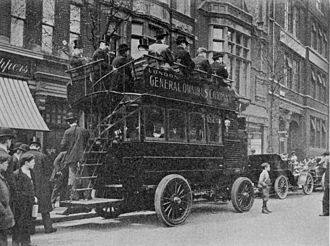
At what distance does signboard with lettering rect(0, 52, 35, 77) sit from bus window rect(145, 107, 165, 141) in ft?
4.04

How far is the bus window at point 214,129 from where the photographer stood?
4918mm

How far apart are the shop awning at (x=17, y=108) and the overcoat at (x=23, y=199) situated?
38 cm

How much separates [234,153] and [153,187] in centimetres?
144

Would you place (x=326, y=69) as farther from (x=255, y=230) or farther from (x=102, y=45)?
(x=102, y=45)

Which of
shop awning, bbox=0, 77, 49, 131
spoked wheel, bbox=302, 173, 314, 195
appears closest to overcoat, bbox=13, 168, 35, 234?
shop awning, bbox=0, 77, 49, 131

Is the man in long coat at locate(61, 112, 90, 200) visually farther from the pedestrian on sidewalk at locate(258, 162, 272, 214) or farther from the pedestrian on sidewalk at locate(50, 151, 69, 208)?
the pedestrian on sidewalk at locate(258, 162, 272, 214)

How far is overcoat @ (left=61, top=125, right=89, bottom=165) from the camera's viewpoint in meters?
3.90

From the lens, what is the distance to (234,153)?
17.3 feet

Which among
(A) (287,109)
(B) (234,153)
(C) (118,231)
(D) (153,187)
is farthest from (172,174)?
(A) (287,109)

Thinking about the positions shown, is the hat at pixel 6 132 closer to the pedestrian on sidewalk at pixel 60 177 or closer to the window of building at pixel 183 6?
the pedestrian on sidewalk at pixel 60 177

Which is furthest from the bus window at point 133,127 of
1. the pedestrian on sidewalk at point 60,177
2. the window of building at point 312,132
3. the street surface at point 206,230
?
the window of building at point 312,132

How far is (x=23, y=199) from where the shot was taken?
3221mm

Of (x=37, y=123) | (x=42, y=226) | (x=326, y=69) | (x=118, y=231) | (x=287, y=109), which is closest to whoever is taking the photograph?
(x=37, y=123)

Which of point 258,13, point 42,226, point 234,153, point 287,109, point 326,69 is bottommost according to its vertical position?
point 42,226
